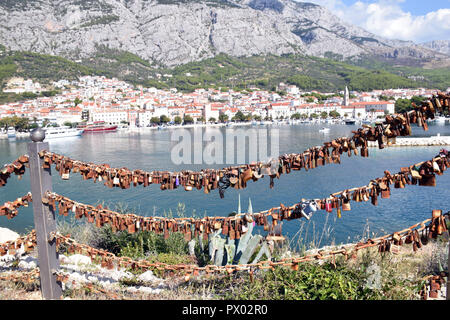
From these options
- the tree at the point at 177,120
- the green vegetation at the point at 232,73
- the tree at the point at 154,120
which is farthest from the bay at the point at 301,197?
the green vegetation at the point at 232,73

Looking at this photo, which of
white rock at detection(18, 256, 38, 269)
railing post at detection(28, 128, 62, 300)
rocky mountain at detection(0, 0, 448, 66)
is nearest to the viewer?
railing post at detection(28, 128, 62, 300)

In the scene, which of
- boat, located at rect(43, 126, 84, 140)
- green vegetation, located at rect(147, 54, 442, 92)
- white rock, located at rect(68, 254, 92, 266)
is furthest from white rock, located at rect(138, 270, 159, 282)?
green vegetation, located at rect(147, 54, 442, 92)

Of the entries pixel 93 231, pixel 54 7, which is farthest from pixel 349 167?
pixel 54 7

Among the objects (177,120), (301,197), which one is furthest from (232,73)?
(301,197)

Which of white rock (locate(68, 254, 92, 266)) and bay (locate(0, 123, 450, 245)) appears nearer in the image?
white rock (locate(68, 254, 92, 266))

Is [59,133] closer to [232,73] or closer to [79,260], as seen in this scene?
[79,260]

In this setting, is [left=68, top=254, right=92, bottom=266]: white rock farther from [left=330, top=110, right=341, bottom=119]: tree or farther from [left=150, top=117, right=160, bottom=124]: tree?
[left=330, top=110, right=341, bottom=119]: tree

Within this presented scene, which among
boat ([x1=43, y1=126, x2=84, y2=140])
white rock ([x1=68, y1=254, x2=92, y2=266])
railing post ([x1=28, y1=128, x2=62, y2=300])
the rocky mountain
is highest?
the rocky mountain

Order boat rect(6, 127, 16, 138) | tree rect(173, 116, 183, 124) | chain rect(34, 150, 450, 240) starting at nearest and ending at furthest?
chain rect(34, 150, 450, 240)
boat rect(6, 127, 16, 138)
tree rect(173, 116, 183, 124)
